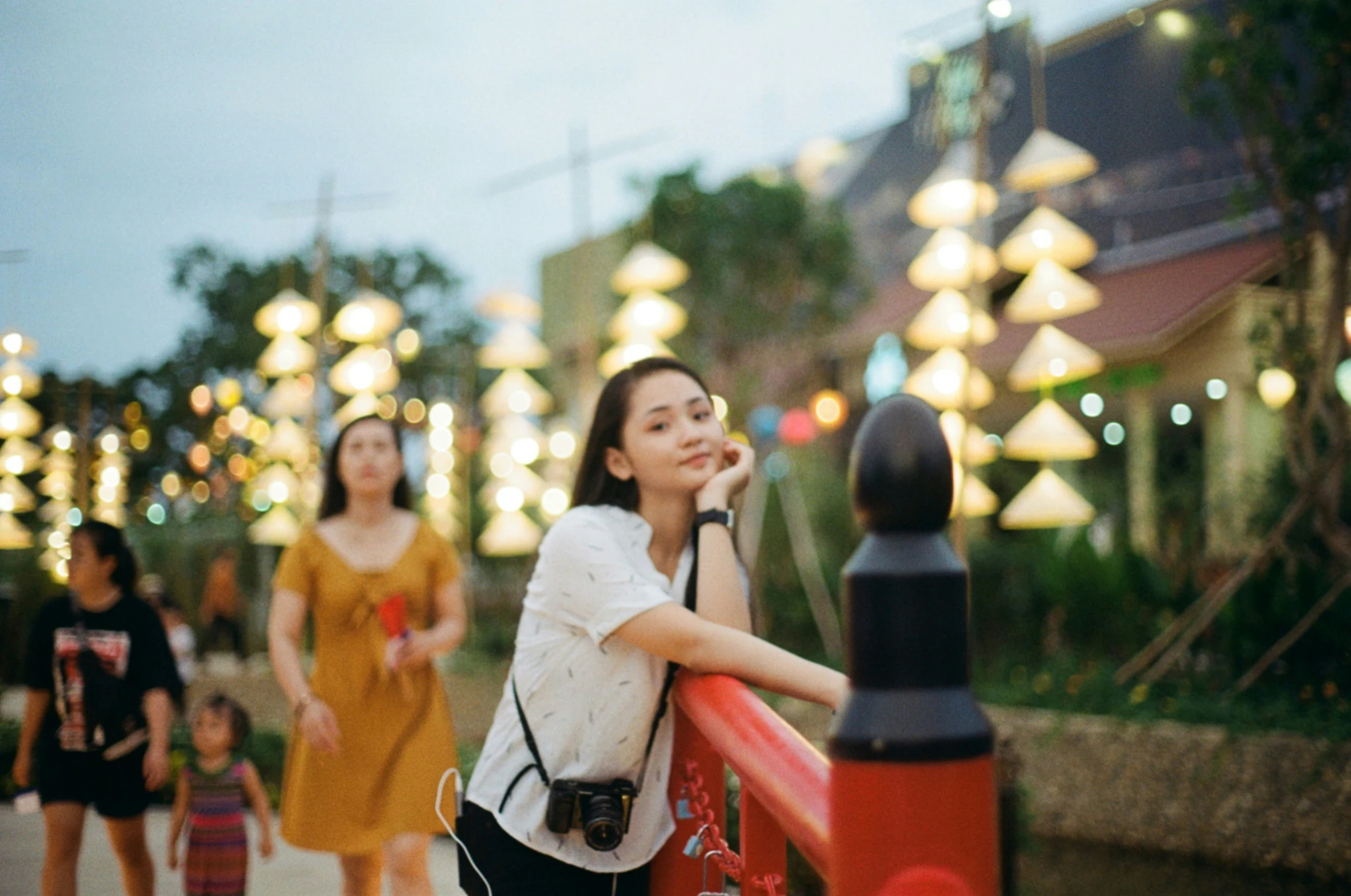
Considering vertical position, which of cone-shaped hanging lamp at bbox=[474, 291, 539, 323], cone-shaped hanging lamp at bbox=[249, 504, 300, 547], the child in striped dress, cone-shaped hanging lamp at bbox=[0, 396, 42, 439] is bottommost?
the child in striped dress

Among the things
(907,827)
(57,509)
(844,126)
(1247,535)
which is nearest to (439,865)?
(907,827)


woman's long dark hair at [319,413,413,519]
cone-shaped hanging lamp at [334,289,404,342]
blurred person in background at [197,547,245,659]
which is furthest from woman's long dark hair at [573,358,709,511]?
blurred person in background at [197,547,245,659]

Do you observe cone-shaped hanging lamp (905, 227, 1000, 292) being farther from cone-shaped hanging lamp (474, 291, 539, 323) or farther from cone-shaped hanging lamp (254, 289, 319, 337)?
cone-shaped hanging lamp (254, 289, 319, 337)

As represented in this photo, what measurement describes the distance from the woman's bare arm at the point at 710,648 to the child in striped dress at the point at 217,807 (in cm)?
302

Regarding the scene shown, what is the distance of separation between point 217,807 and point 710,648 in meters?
3.20

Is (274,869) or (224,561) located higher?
(224,561)

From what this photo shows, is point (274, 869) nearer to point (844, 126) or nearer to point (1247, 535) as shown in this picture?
point (1247, 535)

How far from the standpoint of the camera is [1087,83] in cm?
1625

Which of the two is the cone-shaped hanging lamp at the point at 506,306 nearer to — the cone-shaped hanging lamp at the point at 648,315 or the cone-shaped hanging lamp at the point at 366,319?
the cone-shaped hanging lamp at the point at 366,319

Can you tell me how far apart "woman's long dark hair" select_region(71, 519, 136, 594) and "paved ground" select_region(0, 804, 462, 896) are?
1.50 meters

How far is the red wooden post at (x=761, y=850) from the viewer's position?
4.92ft

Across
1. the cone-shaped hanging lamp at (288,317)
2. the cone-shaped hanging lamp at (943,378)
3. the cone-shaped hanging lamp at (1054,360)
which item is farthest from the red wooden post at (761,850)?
the cone-shaped hanging lamp at (288,317)

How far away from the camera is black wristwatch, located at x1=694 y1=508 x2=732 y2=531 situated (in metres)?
2.09

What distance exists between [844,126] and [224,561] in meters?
13.2
